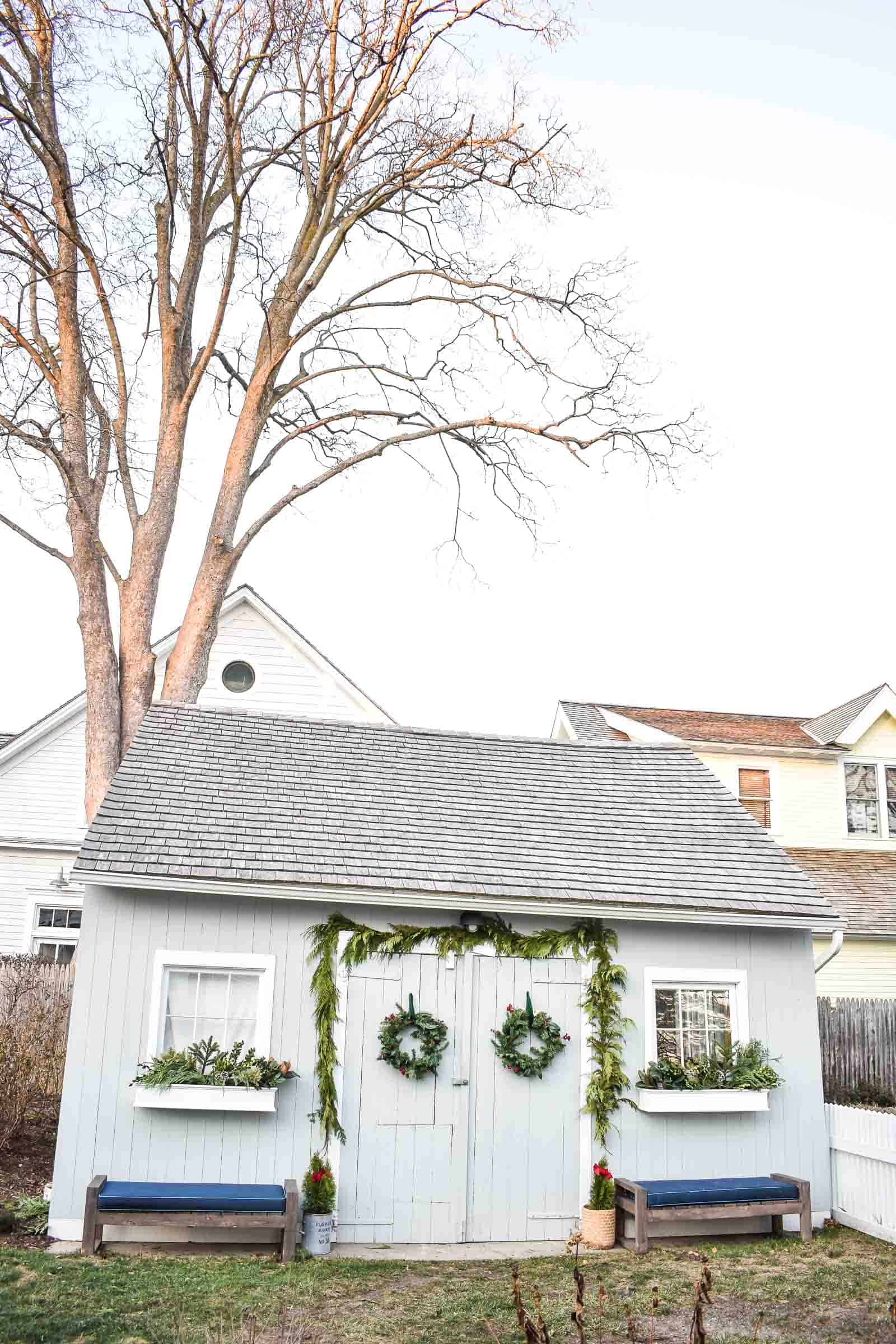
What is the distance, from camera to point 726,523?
20891 millimetres

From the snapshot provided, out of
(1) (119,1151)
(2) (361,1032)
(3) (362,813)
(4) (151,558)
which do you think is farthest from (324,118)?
(1) (119,1151)

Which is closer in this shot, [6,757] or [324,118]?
[324,118]

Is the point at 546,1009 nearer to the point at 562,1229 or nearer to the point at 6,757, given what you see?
the point at 562,1229

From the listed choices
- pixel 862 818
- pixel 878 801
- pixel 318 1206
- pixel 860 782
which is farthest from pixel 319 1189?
pixel 878 801

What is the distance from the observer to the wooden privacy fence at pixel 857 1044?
16.2m

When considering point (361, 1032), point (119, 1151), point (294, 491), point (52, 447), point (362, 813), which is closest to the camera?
point (119, 1151)

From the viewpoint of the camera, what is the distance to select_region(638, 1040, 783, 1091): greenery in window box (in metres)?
9.23

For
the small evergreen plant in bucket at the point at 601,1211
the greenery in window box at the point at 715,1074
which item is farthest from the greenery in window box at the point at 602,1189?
the greenery in window box at the point at 715,1074

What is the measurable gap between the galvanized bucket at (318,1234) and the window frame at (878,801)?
1628 centimetres

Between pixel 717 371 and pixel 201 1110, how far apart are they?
1113cm

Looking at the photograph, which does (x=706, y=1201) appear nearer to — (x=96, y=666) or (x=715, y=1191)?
(x=715, y=1191)

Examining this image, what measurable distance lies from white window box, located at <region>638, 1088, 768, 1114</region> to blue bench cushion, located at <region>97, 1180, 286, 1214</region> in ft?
9.94

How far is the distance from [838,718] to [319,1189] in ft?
57.0

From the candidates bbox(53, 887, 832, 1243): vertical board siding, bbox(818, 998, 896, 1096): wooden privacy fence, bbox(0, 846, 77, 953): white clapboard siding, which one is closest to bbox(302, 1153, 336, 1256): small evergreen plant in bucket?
bbox(53, 887, 832, 1243): vertical board siding
